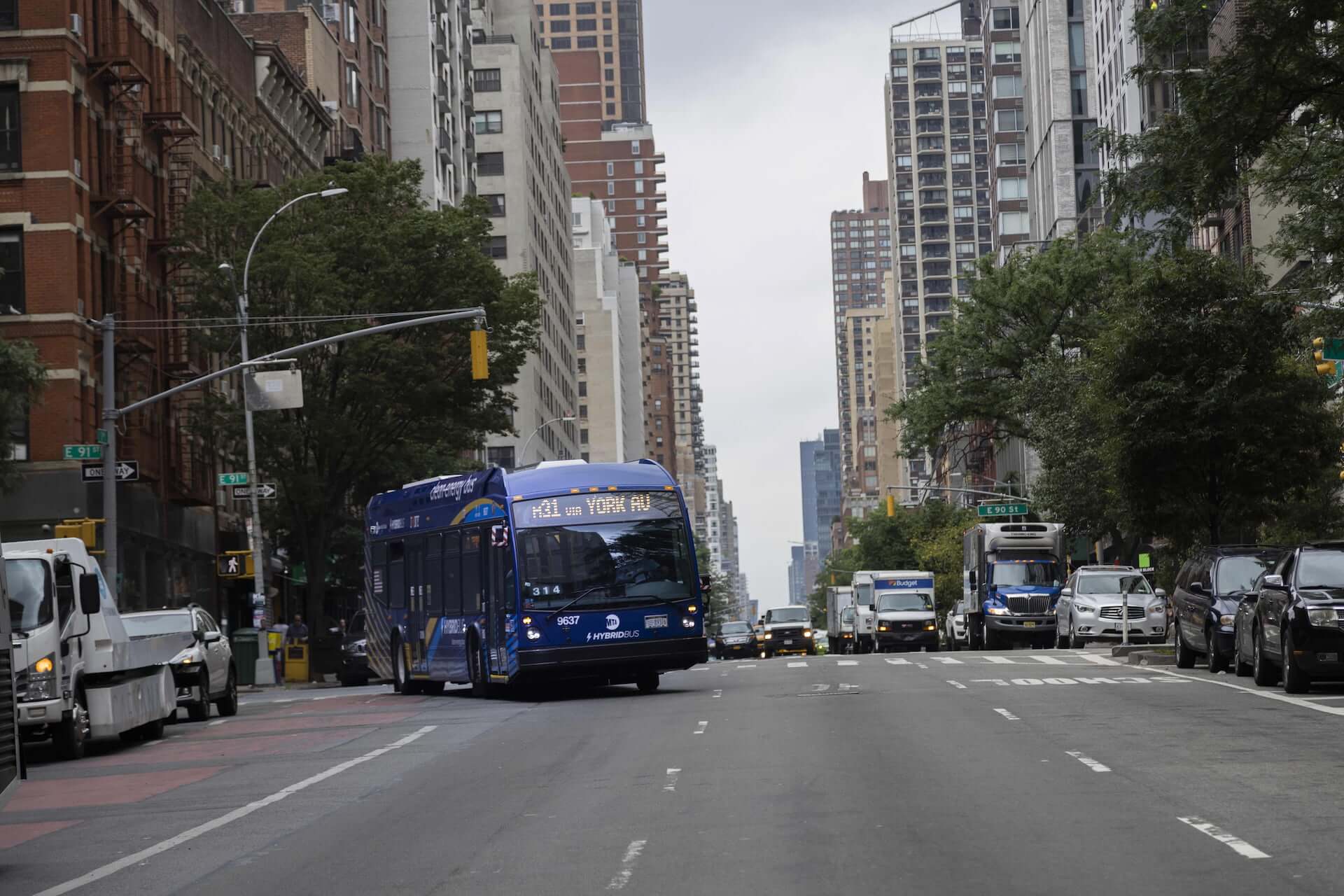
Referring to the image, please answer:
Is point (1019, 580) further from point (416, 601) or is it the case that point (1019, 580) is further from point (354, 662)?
point (416, 601)

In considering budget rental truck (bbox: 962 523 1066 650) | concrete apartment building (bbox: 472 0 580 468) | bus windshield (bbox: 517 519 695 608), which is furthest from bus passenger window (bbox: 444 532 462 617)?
concrete apartment building (bbox: 472 0 580 468)

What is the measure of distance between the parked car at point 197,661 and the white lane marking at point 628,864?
672 inches

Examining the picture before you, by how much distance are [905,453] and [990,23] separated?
92.7m

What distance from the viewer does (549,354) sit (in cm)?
12962

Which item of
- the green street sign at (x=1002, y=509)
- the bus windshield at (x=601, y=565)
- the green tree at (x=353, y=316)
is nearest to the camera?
the bus windshield at (x=601, y=565)

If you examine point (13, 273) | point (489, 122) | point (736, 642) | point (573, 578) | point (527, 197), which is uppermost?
point (489, 122)

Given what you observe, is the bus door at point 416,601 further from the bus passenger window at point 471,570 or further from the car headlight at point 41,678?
the car headlight at point 41,678

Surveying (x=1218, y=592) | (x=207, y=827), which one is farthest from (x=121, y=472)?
(x=207, y=827)

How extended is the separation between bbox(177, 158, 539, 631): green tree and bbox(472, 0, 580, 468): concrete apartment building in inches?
2280

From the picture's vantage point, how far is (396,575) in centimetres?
3291

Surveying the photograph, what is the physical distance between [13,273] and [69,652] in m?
26.9

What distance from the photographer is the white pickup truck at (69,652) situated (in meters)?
20.2

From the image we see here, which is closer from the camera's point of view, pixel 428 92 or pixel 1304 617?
pixel 1304 617

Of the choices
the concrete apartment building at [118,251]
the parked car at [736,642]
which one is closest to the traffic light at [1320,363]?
the concrete apartment building at [118,251]
